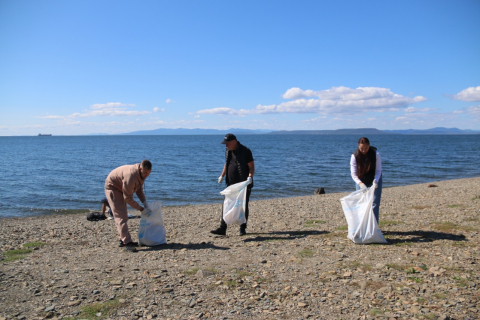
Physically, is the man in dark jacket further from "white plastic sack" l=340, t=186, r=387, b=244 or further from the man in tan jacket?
"white plastic sack" l=340, t=186, r=387, b=244

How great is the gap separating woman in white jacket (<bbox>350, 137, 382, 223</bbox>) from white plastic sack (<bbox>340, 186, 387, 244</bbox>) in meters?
0.23

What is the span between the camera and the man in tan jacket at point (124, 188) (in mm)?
6965

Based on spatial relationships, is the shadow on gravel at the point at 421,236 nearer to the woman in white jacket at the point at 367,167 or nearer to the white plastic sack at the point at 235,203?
the woman in white jacket at the point at 367,167

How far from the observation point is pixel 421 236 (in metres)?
7.58

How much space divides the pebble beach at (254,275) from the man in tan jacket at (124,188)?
53cm

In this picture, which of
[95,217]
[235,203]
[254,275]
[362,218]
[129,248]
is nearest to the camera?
[254,275]

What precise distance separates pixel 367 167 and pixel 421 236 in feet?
6.42

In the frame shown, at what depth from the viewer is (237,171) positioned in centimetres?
806

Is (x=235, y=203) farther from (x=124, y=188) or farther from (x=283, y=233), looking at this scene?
(x=124, y=188)

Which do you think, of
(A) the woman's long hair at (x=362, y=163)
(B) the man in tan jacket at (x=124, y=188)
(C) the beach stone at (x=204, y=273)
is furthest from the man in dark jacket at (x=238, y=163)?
(C) the beach stone at (x=204, y=273)

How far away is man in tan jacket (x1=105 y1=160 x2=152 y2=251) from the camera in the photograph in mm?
6965

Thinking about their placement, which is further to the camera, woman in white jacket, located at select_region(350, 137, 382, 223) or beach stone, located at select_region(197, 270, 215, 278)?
woman in white jacket, located at select_region(350, 137, 382, 223)

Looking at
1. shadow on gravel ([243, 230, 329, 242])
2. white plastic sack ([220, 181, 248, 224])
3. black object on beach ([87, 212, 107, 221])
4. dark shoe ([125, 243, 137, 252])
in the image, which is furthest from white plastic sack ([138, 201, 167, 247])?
black object on beach ([87, 212, 107, 221])

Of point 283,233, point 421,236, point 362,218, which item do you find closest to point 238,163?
point 283,233
